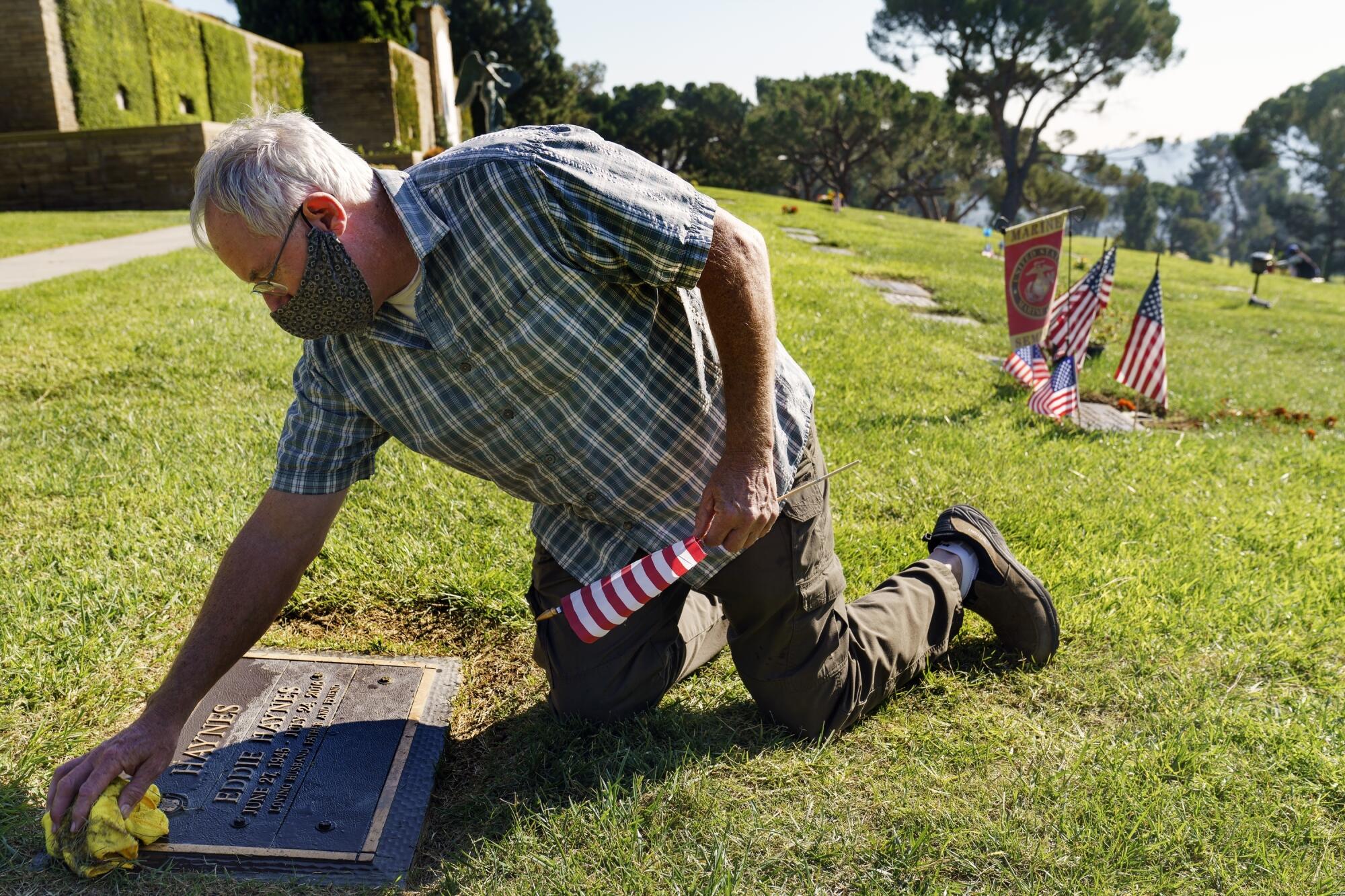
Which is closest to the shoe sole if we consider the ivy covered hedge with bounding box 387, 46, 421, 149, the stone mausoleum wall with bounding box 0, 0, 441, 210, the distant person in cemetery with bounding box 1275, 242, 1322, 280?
the stone mausoleum wall with bounding box 0, 0, 441, 210

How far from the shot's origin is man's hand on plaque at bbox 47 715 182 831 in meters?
1.71

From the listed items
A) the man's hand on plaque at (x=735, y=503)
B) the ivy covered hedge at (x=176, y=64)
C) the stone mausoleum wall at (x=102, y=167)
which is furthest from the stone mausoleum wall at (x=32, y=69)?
the man's hand on plaque at (x=735, y=503)

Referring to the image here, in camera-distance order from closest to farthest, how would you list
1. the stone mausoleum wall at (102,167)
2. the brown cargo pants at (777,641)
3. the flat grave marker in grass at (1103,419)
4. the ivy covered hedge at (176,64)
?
the brown cargo pants at (777,641), the flat grave marker in grass at (1103,419), the stone mausoleum wall at (102,167), the ivy covered hedge at (176,64)

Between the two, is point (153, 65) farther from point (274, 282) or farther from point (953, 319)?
point (274, 282)

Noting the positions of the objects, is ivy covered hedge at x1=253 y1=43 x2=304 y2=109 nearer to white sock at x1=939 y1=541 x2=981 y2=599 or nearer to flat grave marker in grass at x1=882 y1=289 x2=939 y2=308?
flat grave marker in grass at x1=882 y1=289 x2=939 y2=308

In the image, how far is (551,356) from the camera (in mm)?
1988

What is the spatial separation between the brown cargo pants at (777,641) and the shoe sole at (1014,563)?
1.37 ft

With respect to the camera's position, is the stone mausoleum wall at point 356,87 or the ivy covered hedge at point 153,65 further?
the stone mausoleum wall at point 356,87

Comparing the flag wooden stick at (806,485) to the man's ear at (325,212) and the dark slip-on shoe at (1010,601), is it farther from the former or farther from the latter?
the man's ear at (325,212)

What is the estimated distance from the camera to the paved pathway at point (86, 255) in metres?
7.55

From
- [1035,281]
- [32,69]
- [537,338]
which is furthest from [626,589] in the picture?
[32,69]

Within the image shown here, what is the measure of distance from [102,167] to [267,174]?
54.4 ft

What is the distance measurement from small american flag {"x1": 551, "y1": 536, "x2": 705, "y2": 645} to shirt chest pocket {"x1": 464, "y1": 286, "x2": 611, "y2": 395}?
43 centimetres

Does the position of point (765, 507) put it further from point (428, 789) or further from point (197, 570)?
point (197, 570)
